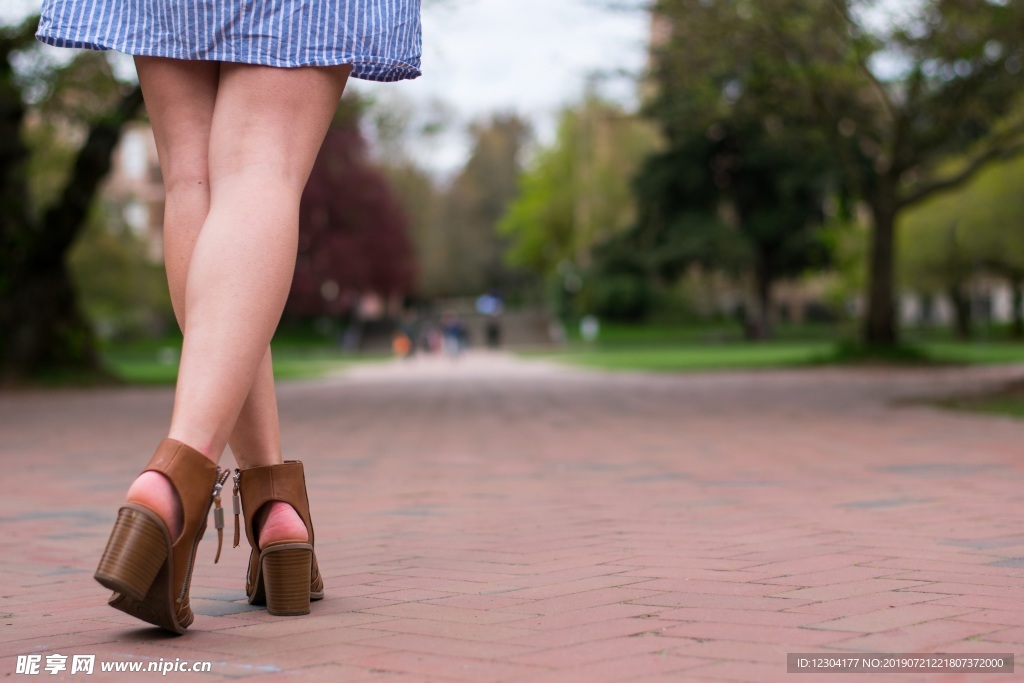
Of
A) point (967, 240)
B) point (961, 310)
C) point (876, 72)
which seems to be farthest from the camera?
point (961, 310)

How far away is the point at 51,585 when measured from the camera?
328 centimetres

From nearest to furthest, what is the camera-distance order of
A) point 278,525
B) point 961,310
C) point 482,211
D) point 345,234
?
1. point 278,525
2. point 961,310
3. point 345,234
4. point 482,211

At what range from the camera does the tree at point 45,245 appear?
59.1ft

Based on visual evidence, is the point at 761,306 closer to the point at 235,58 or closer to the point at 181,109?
the point at 181,109

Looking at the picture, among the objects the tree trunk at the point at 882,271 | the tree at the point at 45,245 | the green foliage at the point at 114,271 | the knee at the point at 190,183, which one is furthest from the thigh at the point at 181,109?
the green foliage at the point at 114,271

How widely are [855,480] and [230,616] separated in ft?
11.1

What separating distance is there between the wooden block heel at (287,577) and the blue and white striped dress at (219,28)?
3.16ft

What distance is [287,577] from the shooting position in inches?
104

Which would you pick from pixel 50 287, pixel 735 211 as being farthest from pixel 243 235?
pixel 735 211

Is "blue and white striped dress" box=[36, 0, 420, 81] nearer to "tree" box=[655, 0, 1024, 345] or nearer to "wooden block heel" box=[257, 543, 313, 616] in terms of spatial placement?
"wooden block heel" box=[257, 543, 313, 616]

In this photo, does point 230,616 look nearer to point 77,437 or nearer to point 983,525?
point 983,525

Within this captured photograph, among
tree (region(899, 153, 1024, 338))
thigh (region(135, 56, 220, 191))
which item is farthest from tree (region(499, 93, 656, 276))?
thigh (region(135, 56, 220, 191))

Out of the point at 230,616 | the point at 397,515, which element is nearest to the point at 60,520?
the point at 397,515

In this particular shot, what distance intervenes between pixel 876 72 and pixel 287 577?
17334 millimetres
